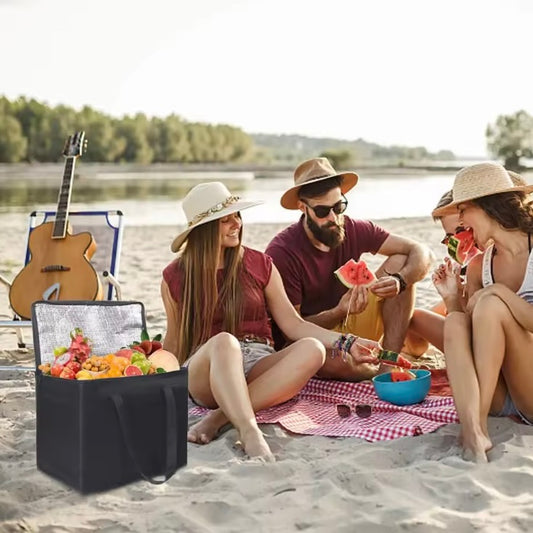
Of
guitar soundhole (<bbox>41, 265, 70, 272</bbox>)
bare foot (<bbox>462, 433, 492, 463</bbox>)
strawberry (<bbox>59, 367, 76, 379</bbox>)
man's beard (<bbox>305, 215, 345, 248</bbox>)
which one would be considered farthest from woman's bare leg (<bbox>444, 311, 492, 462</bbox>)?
guitar soundhole (<bbox>41, 265, 70, 272</bbox>)

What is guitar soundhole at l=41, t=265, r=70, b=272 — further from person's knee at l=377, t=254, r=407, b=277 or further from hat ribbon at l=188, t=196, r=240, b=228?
person's knee at l=377, t=254, r=407, b=277

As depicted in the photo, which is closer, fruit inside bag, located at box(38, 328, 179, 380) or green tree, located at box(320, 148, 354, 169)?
fruit inside bag, located at box(38, 328, 179, 380)

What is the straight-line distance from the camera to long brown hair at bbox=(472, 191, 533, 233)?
13.2 feet

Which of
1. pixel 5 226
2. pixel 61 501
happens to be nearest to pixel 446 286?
pixel 61 501

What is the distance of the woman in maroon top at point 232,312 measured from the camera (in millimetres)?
4227

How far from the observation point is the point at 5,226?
18688 millimetres

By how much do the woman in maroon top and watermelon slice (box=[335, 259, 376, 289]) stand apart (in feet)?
1.39

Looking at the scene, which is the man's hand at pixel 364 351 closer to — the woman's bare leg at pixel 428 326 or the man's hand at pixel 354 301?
the man's hand at pixel 354 301

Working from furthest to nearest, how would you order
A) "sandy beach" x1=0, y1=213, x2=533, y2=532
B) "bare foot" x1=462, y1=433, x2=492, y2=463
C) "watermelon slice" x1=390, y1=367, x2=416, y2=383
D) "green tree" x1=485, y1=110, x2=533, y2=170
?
1. "green tree" x1=485, y1=110, x2=533, y2=170
2. "watermelon slice" x1=390, y1=367, x2=416, y2=383
3. "bare foot" x1=462, y1=433, x2=492, y2=463
4. "sandy beach" x1=0, y1=213, x2=533, y2=532

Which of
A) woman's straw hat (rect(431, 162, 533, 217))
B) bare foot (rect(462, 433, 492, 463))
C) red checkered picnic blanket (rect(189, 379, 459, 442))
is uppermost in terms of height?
woman's straw hat (rect(431, 162, 533, 217))

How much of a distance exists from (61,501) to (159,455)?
0.40 meters

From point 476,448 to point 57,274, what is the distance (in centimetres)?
339

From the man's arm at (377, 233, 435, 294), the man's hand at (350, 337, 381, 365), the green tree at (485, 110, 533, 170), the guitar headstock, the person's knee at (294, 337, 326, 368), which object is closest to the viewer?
the person's knee at (294, 337, 326, 368)

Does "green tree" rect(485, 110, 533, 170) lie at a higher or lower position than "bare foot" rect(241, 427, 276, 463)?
higher
